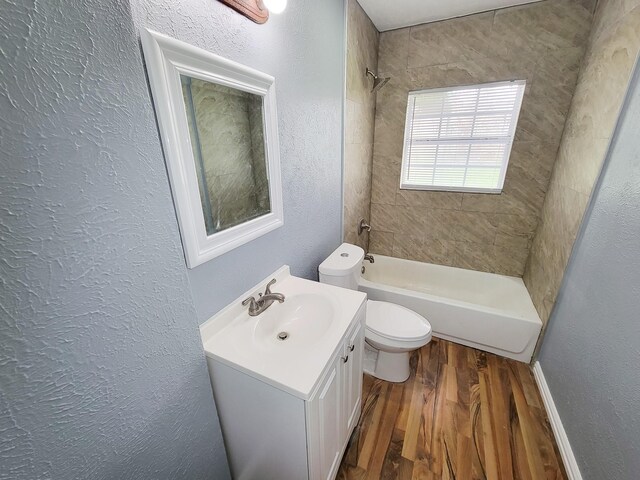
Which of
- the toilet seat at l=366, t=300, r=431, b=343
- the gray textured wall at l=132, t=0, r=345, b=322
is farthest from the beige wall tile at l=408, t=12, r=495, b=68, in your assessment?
the toilet seat at l=366, t=300, r=431, b=343

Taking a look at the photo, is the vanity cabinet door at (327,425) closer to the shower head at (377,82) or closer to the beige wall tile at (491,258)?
the beige wall tile at (491,258)

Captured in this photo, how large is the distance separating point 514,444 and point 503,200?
1.79 meters

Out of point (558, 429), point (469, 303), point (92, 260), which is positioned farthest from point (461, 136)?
point (92, 260)

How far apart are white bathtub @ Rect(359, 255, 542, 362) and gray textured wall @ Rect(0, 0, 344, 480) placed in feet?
5.42

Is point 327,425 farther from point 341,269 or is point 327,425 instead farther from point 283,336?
point 341,269

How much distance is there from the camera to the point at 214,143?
93cm

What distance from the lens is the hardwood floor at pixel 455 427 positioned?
1286 mm

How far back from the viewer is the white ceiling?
5.99ft

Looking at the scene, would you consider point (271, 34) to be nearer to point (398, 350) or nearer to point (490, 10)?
point (398, 350)

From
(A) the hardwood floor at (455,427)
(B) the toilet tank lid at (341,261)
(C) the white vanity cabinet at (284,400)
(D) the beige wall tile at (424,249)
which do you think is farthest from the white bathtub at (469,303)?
(C) the white vanity cabinet at (284,400)

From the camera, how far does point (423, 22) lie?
82.8 inches

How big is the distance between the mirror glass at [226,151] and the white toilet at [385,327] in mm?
717

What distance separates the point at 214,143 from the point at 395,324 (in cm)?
147

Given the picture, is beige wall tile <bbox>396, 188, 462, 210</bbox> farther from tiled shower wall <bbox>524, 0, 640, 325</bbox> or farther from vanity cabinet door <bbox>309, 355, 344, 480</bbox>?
vanity cabinet door <bbox>309, 355, 344, 480</bbox>
